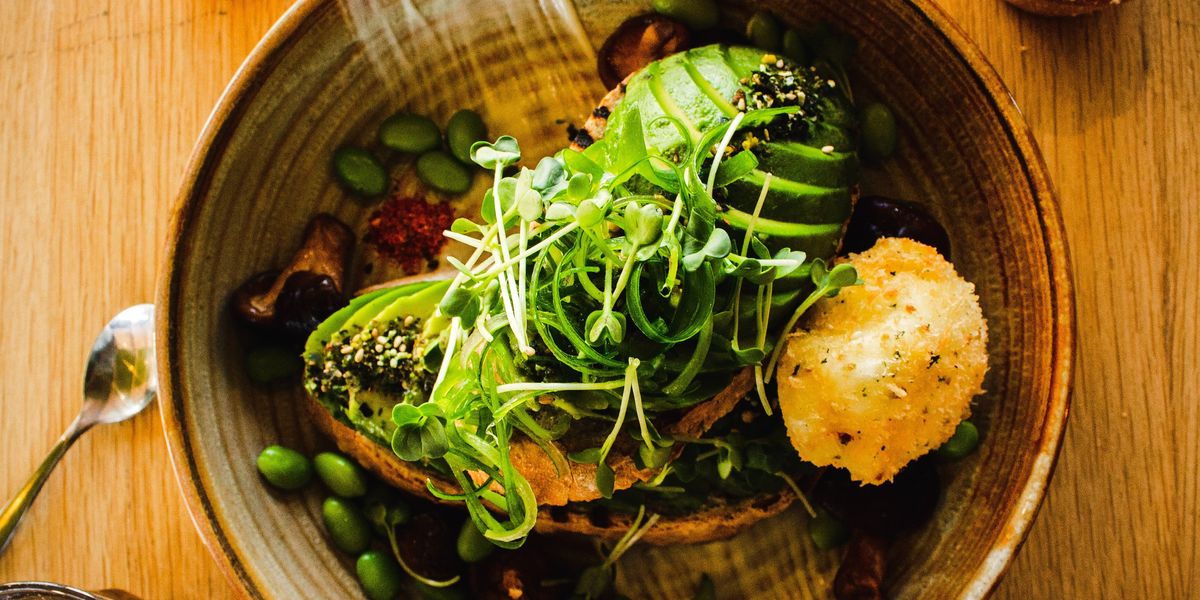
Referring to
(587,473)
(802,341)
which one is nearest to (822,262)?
(802,341)

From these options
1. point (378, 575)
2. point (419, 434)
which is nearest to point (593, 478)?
point (419, 434)

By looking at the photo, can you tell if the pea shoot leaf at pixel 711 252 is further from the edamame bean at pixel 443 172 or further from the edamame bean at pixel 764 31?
the edamame bean at pixel 443 172

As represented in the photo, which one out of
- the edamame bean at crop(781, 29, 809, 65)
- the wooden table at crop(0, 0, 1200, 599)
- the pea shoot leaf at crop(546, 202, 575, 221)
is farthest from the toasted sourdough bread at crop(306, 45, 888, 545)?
the wooden table at crop(0, 0, 1200, 599)

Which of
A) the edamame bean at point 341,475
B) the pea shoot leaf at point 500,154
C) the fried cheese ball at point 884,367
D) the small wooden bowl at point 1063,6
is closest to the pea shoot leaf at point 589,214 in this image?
the pea shoot leaf at point 500,154

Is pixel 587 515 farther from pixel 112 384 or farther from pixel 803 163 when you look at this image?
pixel 112 384

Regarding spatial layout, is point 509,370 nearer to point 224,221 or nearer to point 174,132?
point 224,221

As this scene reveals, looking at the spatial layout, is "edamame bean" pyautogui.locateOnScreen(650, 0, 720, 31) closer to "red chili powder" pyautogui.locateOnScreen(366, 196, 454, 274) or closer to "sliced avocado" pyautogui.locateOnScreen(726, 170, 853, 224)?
"sliced avocado" pyautogui.locateOnScreen(726, 170, 853, 224)

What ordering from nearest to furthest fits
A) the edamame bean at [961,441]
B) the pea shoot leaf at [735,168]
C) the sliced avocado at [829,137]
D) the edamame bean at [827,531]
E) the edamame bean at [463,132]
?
the pea shoot leaf at [735,168], the sliced avocado at [829,137], the edamame bean at [961,441], the edamame bean at [827,531], the edamame bean at [463,132]
